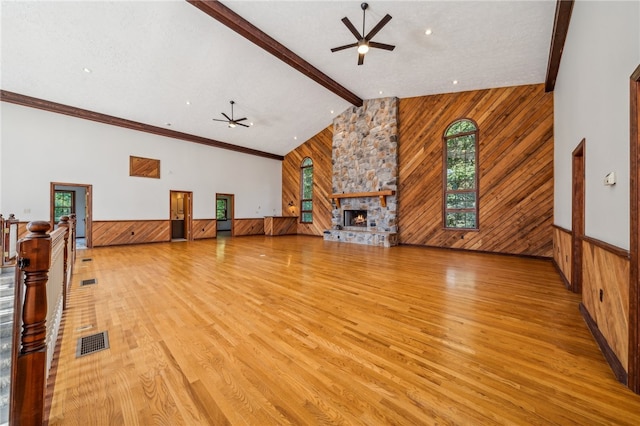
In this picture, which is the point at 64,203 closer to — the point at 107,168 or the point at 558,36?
the point at 107,168

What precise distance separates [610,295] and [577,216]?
214 cm

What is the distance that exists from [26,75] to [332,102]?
24.0 ft

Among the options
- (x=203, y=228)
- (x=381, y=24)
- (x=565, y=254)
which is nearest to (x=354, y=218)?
(x=203, y=228)

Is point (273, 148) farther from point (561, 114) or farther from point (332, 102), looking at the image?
point (561, 114)

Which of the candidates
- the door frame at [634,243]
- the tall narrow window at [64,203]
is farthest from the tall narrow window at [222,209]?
the door frame at [634,243]

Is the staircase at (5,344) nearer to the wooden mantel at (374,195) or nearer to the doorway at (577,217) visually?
the doorway at (577,217)

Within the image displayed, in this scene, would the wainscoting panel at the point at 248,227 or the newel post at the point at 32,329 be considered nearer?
the newel post at the point at 32,329

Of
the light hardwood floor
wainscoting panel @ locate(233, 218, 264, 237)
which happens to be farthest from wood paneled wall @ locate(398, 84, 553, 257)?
wainscoting panel @ locate(233, 218, 264, 237)

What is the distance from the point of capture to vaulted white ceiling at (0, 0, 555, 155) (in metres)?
4.37

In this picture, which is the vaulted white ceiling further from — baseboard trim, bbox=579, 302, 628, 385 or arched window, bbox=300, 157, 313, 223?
baseboard trim, bbox=579, 302, 628, 385

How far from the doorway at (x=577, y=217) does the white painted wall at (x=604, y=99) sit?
0.30 m

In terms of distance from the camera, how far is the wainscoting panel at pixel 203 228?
940 centimetres

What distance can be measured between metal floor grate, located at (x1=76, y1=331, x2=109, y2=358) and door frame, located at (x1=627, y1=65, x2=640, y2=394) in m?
3.60

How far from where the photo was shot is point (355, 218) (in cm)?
916
